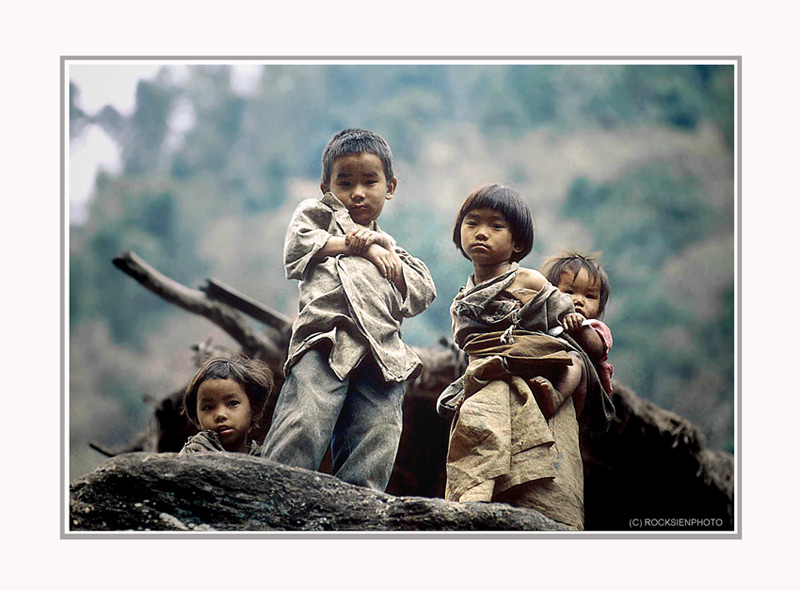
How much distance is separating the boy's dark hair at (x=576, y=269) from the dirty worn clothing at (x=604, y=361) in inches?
4.4

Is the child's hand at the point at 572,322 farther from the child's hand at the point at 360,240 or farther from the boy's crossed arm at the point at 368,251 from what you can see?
the child's hand at the point at 360,240

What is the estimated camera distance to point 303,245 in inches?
188

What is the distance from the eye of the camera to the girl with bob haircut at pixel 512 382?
4.45 meters

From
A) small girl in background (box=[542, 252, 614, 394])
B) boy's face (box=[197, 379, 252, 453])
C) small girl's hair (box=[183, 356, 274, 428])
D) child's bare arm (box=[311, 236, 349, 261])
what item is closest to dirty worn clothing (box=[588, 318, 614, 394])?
small girl in background (box=[542, 252, 614, 394])

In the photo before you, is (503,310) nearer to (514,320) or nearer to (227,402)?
(514,320)

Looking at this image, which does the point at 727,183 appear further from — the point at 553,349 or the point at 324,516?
the point at 324,516

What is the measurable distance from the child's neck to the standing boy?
0.71 ft

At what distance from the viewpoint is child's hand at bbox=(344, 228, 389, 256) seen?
475 cm

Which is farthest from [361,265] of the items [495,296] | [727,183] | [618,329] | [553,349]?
[727,183]

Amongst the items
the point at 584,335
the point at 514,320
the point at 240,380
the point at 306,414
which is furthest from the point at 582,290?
the point at 240,380

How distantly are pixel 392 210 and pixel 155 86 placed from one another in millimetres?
1229

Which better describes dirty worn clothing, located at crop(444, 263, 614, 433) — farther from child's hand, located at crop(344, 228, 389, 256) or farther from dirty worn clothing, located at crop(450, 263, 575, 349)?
child's hand, located at crop(344, 228, 389, 256)

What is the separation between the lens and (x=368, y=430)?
458 centimetres

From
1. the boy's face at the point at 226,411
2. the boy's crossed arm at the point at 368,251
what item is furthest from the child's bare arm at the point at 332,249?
the boy's face at the point at 226,411
